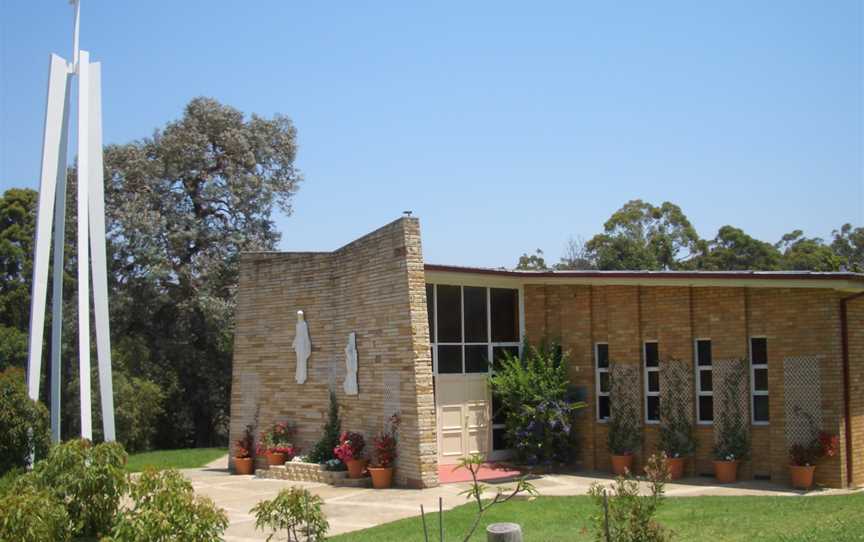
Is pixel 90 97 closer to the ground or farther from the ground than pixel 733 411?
farther from the ground

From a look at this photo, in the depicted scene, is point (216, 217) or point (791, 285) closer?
point (791, 285)

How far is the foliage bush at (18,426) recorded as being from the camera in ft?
36.4

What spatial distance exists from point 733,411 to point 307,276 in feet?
28.3

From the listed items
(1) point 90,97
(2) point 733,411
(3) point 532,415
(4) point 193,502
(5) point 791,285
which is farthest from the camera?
(3) point 532,415

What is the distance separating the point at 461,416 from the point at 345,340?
2841 mm

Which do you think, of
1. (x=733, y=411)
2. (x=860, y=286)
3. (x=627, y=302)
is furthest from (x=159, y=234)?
(x=860, y=286)

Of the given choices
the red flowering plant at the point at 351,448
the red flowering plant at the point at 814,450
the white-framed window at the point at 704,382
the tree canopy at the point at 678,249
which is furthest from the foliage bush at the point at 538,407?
the tree canopy at the point at 678,249

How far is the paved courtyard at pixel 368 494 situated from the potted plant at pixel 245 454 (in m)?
0.63

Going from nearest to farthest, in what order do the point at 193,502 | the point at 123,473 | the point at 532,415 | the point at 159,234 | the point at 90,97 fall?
1. the point at 193,502
2. the point at 123,473
3. the point at 90,97
4. the point at 532,415
5. the point at 159,234

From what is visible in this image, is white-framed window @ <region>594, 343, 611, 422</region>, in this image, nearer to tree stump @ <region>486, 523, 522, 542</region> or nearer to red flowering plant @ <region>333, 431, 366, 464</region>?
red flowering plant @ <region>333, 431, 366, 464</region>

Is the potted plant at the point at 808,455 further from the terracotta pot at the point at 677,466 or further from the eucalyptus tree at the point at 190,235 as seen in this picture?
the eucalyptus tree at the point at 190,235

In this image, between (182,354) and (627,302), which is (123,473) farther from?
(182,354)

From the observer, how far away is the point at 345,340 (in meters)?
17.0

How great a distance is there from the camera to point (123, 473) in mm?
8258
